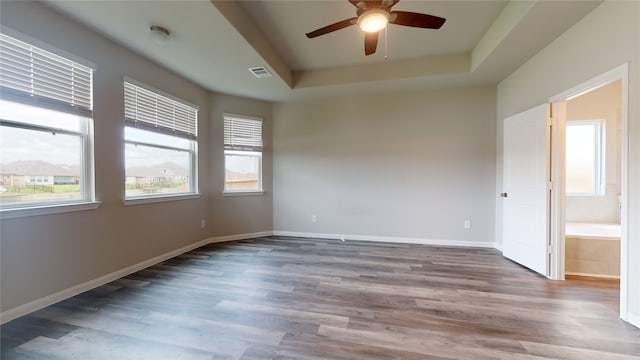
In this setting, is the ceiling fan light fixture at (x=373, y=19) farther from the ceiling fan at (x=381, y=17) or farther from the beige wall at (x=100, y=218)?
the beige wall at (x=100, y=218)

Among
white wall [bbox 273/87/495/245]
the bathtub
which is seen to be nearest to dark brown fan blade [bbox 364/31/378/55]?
white wall [bbox 273/87/495/245]

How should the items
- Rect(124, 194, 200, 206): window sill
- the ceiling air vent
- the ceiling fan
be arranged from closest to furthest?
the ceiling fan → Rect(124, 194, 200, 206): window sill → the ceiling air vent

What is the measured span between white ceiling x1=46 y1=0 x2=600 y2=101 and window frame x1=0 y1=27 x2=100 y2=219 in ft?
1.43

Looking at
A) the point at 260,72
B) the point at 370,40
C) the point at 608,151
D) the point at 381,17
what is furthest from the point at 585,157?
the point at 260,72

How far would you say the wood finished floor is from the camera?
171 cm

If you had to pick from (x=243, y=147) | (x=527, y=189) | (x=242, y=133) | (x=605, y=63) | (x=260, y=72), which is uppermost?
(x=260, y=72)

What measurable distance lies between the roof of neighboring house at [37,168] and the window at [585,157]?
6.97 meters

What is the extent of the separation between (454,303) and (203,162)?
4095 millimetres

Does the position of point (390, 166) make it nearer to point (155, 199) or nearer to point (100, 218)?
point (155, 199)

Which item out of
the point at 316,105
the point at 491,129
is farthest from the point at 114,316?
the point at 491,129

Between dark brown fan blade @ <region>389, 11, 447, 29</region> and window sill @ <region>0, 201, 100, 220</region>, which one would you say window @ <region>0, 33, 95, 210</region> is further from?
dark brown fan blade @ <region>389, 11, 447, 29</region>

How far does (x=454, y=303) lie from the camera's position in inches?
91.8

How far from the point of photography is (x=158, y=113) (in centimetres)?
348

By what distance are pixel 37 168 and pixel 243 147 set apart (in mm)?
2775
